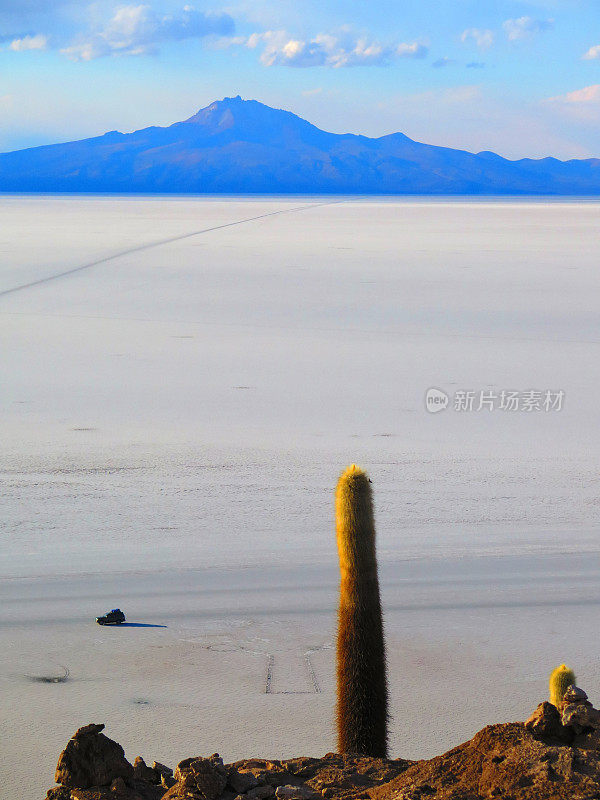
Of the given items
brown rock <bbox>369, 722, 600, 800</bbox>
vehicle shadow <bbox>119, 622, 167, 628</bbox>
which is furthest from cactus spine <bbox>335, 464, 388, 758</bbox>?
vehicle shadow <bbox>119, 622, 167, 628</bbox>

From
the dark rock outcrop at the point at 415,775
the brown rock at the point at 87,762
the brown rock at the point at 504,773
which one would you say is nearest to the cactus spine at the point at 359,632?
the dark rock outcrop at the point at 415,775

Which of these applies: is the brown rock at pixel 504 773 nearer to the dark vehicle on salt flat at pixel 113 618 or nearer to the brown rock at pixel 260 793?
the brown rock at pixel 260 793

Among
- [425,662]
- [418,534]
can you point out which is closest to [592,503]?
[418,534]

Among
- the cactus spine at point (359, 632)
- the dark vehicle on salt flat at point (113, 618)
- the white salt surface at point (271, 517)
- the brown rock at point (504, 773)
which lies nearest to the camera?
the brown rock at point (504, 773)

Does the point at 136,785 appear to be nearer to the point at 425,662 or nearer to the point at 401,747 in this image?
the point at 401,747

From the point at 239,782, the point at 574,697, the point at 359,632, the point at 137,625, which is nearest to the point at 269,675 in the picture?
the point at 137,625

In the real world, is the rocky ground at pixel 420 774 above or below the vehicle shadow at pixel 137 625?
above

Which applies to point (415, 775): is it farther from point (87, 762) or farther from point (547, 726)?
point (87, 762)

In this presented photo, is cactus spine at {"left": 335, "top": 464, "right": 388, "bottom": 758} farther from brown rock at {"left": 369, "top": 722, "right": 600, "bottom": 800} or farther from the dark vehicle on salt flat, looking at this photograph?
the dark vehicle on salt flat
